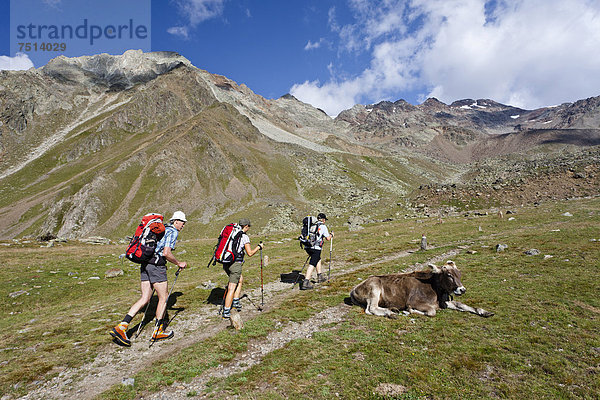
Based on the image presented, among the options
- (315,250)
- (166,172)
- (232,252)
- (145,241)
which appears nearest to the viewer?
(145,241)

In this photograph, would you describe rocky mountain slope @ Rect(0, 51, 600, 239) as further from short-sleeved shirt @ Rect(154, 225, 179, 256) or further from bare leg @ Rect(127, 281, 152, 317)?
bare leg @ Rect(127, 281, 152, 317)

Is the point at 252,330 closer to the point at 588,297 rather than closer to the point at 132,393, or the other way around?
the point at 132,393

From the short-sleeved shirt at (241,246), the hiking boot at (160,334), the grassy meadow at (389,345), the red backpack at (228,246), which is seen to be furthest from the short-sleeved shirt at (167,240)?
the grassy meadow at (389,345)

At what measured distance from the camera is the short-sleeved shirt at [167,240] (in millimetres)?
10117

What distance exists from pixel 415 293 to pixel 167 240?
1044cm

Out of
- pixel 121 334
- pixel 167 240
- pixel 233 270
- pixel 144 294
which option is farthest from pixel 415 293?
pixel 121 334

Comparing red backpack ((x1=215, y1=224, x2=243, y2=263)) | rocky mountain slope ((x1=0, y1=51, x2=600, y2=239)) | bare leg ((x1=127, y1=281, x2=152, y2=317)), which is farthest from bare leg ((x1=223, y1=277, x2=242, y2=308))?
rocky mountain slope ((x1=0, y1=51, x2=600, y2=239))

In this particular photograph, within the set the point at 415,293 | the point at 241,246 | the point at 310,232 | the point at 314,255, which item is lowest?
the point at 415,293

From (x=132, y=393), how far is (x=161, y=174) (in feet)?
→ 413

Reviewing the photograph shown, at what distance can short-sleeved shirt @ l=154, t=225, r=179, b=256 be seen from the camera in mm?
10117

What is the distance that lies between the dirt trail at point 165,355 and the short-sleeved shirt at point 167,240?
3372 mm

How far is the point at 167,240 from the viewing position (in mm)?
10250

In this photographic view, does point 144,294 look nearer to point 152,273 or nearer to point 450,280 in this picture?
point 152,273

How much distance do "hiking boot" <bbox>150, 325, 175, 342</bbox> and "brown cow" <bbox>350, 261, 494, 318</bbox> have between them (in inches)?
315
